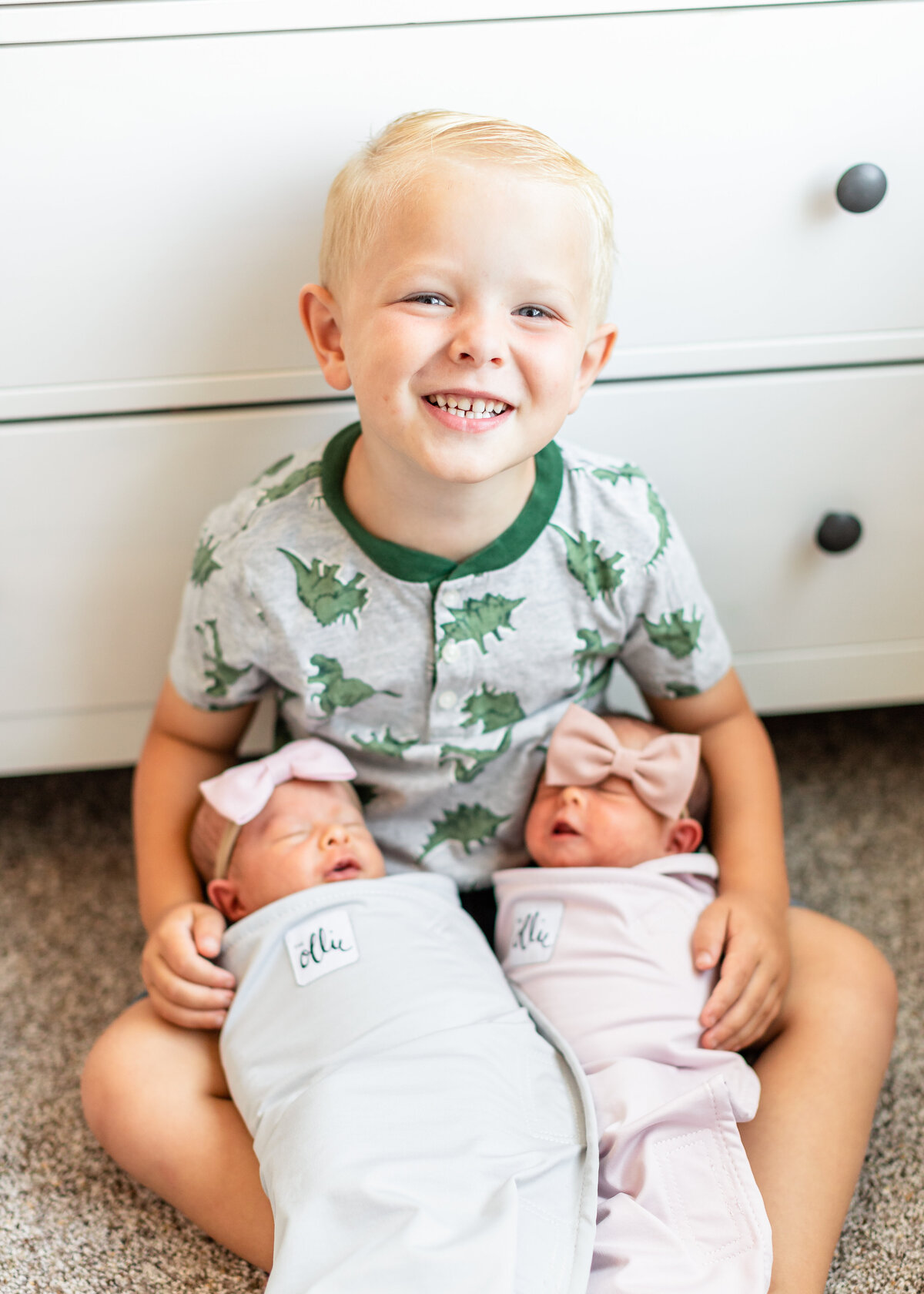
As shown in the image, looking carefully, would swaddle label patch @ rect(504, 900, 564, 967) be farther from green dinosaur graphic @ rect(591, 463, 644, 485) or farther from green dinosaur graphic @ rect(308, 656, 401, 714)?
green dinosaur graphic @ rect(591, 463, 644, 485)

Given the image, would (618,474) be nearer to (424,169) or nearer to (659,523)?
(659,523)

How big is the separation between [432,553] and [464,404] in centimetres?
14

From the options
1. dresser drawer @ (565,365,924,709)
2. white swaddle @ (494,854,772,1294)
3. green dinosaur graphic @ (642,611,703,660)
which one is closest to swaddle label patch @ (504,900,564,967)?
white swaddle @ (494,854,772,1294)

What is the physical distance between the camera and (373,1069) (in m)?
→ 0.66

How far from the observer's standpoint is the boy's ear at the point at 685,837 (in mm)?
841

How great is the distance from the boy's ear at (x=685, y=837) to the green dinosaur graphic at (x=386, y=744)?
0.69 ft

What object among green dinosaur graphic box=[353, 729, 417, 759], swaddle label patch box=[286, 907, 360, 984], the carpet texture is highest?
green dinosaur graphic box=[353, 729, 417, 759]

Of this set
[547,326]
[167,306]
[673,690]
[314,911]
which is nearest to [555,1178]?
[314,911]

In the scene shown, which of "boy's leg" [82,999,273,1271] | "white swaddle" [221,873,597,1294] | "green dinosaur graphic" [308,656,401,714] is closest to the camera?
"white swaddle" [221,873,597,1294]

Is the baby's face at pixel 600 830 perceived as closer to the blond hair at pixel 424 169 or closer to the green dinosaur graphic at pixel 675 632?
the green dinosaur graphic at pixel 675 632

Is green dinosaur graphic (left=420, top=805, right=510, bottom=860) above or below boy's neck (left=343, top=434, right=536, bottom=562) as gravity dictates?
below

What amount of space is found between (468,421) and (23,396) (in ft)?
1.16

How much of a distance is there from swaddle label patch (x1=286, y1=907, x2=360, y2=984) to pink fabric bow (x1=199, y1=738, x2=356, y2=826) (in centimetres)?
10

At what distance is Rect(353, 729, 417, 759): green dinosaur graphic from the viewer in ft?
2.75
